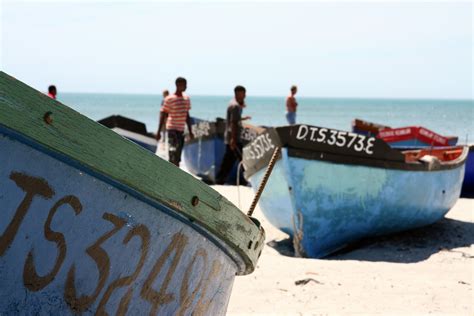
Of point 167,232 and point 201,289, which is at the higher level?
point 167,232

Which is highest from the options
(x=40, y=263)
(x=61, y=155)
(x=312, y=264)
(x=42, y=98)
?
(x=42, y=98)

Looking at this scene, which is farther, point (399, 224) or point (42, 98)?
point (399, 224)

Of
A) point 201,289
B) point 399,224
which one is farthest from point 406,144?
point 201,289

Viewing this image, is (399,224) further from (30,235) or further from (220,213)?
(30,235)

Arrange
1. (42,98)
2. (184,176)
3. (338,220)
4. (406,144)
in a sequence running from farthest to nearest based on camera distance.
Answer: (406,144) < (338,220) < (184,176) < (42,98)

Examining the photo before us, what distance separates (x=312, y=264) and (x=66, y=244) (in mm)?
4872

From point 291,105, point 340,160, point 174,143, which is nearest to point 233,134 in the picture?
point 174,143

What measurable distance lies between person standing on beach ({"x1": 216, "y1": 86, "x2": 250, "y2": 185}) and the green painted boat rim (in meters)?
7.95

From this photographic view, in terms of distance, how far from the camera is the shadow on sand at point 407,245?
302 inches

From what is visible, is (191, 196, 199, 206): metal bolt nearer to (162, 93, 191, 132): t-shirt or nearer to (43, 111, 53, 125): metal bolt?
(43, 111, 53, 125): metal bolt

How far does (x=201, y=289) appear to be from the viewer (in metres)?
2.96

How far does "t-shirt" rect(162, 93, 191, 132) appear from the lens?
991cm

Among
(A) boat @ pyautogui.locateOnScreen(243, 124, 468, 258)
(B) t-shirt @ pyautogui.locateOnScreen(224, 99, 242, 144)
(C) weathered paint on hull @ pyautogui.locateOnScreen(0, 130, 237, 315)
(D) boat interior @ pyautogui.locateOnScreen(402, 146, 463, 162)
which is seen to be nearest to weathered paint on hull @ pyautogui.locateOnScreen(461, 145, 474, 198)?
(D) boat interior @ pyautogui.locateOnScreen(402, 146, 463, 162)

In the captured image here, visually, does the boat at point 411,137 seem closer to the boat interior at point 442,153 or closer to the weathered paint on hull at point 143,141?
the weathered paint on hull at point 143,141
